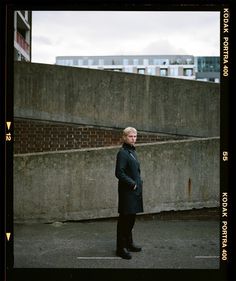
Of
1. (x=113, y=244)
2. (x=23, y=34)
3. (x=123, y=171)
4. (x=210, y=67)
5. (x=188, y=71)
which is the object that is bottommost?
(x=113, y=244)

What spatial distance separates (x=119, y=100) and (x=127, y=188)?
2840 millimetres

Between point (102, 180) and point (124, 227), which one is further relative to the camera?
point (102, 180)

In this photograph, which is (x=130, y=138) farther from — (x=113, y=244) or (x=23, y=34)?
(x=23, y=34)

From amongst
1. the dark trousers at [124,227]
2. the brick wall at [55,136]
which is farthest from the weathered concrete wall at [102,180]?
the dark trousers at [124,227]

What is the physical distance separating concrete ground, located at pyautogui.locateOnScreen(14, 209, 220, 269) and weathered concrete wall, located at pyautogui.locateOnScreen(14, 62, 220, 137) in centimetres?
190

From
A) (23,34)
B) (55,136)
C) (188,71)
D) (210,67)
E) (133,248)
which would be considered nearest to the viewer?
(133,248)

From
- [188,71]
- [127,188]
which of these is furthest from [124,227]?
[188,71]

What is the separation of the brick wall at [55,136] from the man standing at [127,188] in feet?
8.06

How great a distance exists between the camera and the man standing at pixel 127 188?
498cm

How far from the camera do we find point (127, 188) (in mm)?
5031

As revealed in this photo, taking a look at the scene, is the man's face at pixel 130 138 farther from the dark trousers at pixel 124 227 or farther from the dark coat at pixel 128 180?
the dark trousers at pixel 124 227

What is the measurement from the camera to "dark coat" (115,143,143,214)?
4.98 meters

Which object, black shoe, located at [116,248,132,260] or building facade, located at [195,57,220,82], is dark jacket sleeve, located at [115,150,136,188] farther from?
building facade, located at [195,57,220,82]

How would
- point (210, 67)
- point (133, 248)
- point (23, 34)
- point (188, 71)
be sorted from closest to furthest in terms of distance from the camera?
1. point (133, 248)
2. point (210, 67)
3. point (23, 34)
4. point (188, 71)
